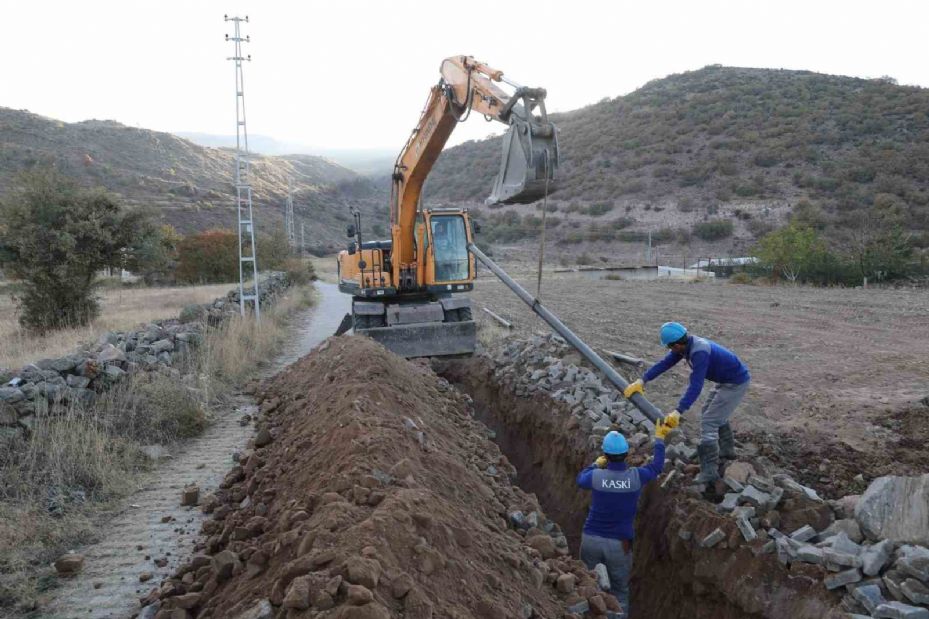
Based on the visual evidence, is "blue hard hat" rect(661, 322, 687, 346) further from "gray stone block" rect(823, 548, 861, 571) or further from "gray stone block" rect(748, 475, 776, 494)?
"gray stone block" rect(823, 548, 861, 571)

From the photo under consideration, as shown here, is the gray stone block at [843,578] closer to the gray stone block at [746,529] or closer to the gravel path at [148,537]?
the gray stone block at [746,529]

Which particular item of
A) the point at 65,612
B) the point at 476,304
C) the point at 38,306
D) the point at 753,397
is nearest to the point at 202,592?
the point at 65,612

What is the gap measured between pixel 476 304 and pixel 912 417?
1452cm

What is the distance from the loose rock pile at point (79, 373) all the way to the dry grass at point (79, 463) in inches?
7.1

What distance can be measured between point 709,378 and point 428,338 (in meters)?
6.41

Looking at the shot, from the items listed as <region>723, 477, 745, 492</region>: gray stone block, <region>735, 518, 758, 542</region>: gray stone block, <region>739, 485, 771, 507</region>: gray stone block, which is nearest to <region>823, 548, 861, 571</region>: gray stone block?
<region>735, 518, 758, 542</region>: gray stone block

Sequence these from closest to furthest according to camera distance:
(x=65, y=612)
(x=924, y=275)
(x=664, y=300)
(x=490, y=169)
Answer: (x=65, y=612) < (x=664, y=300) < (x=924, y=275) < (x=490, y=169)

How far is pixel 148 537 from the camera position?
5785 millimetres

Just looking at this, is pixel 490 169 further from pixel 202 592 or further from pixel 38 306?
pixel 202 592

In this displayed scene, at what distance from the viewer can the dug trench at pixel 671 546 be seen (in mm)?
5227

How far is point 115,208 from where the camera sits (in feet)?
56.9

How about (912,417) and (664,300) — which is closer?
(912,417)

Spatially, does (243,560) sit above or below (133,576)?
above

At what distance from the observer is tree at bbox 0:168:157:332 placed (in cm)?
1560
